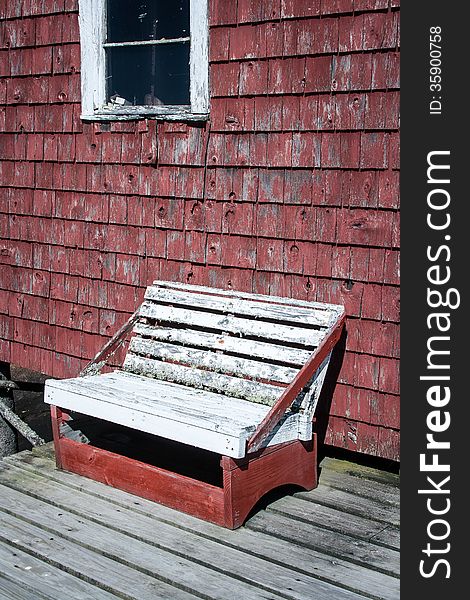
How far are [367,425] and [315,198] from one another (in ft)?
3.84

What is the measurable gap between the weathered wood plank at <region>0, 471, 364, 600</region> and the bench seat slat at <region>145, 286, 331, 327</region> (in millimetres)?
Result: 1175

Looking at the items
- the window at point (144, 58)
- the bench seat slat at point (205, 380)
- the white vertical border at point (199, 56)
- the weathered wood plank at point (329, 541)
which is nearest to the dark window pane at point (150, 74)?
the window at point (144, 58)

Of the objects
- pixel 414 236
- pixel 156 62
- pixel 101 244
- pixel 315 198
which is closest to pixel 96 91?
pixel 156 62

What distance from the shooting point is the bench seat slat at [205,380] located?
14.3 feet

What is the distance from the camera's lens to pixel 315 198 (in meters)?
4.61

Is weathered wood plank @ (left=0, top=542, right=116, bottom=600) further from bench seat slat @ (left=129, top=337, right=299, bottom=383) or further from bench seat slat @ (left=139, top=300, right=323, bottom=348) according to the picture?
bench seat slat @ (left=139, top=300, right=323, bottom=348)

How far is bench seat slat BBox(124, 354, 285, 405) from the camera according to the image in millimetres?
4363

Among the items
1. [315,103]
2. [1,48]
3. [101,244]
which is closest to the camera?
[315,103]

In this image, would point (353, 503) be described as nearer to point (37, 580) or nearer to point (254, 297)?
point (254, 297)

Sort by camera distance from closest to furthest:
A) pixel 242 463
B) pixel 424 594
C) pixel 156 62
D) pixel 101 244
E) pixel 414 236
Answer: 1. pixel 424 594
2. pixel 242 463
3. pixel 414 236
4. pixel 156 62
5. pixel 101 244

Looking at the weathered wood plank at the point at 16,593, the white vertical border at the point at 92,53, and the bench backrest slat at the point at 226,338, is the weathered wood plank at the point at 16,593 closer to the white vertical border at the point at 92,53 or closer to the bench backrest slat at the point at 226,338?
the bench backrest slat at the point at 226,338

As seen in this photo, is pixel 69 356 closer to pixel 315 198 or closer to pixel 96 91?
pixel 96 91

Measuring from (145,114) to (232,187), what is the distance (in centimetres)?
74

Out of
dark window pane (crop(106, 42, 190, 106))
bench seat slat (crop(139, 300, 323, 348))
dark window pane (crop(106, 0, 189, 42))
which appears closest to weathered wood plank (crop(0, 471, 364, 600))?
bench seat slat (crop(139, 300, 323, 348))
